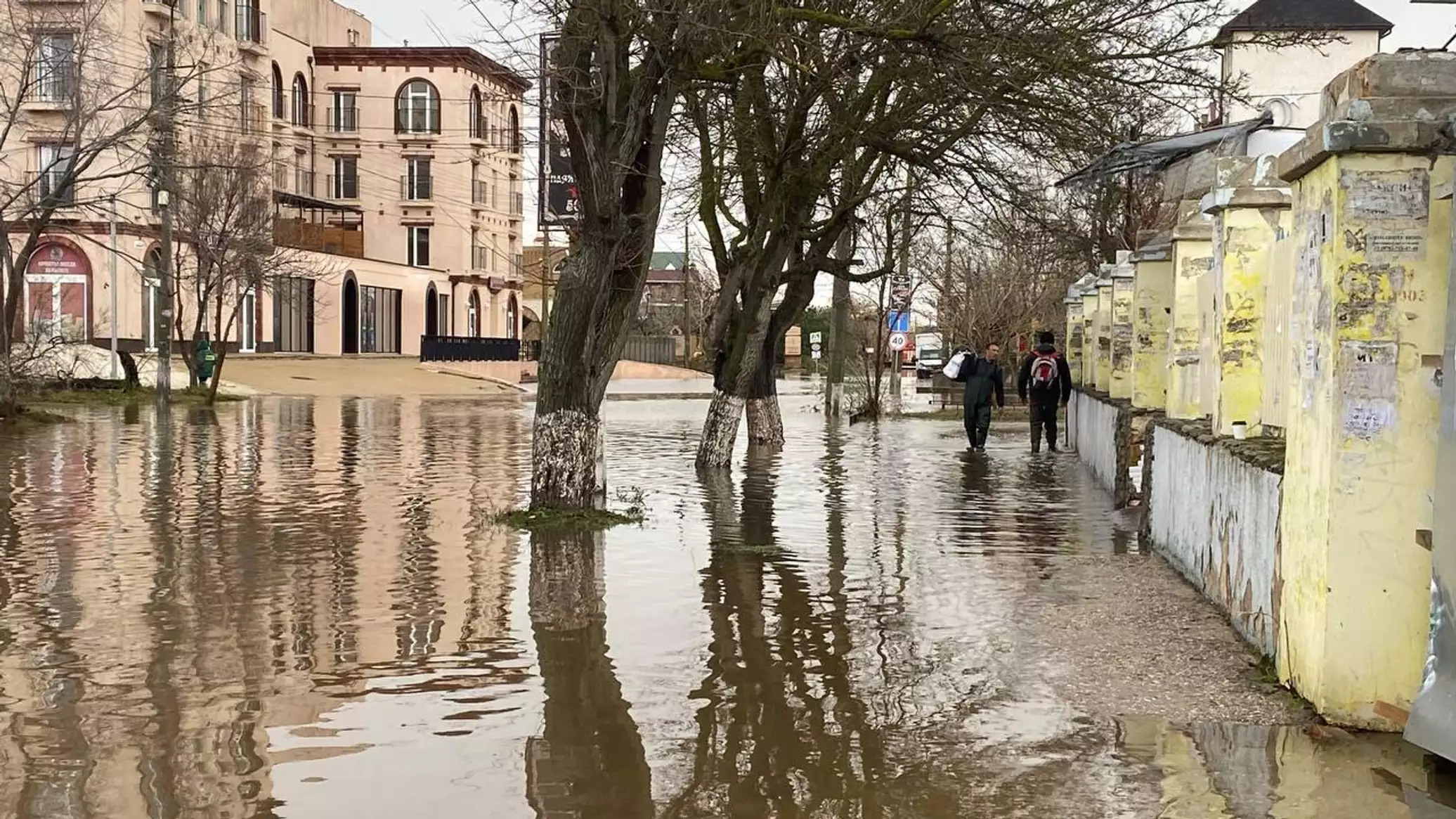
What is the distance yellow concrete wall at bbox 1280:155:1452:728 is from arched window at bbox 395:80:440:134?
68.9 metres

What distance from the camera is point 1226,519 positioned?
908 centimetres

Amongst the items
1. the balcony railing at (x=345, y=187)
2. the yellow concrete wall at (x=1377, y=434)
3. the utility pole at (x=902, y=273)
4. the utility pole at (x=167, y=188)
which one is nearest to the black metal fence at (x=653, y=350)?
the balcony railing at (x=345, y=187)

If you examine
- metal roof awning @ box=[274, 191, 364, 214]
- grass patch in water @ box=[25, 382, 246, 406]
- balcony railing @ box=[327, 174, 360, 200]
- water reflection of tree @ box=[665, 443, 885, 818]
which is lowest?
water reflection of tree @ box=[665, 443, 885, 818]

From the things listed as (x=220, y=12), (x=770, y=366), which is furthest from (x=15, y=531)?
(x=220, y=12)

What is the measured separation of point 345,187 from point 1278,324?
68000 millimetres

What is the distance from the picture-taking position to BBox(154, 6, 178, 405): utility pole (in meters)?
24.6

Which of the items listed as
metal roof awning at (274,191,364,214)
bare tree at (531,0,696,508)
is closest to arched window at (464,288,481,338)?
metal roof awning at (274,191,364,214)

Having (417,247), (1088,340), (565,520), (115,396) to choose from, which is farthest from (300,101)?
(565,520)

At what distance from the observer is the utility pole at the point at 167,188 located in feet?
80.6

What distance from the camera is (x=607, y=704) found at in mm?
6969

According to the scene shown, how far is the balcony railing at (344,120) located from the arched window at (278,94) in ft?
16.5

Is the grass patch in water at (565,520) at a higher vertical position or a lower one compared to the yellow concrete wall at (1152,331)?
lower

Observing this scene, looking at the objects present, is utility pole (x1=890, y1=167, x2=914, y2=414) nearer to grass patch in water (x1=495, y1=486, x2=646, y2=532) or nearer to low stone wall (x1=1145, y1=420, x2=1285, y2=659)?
grass patch in water (x1=495, y1=486, x2=646, y2=532)

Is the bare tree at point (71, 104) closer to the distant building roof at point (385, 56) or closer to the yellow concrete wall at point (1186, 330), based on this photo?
the yellow concrete wall at point (1186, 330)
